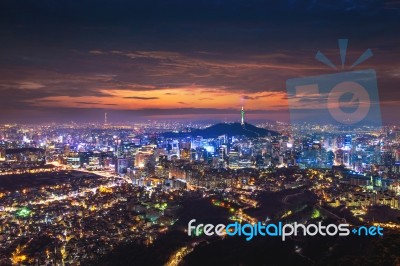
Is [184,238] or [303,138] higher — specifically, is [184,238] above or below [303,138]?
below

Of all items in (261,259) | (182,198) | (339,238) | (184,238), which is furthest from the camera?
(182,198)

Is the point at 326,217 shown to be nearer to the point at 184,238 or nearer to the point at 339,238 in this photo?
the point at 339,238

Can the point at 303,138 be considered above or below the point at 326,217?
above

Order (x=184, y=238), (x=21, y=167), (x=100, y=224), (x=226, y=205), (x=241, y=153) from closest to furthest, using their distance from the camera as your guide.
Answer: (x=184, y=238), (x=100, y=224), (x=226, y=205), (x=21, y=167), (x=241, y=153)

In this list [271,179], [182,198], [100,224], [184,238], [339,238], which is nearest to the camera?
[339,238]

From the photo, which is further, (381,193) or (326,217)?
(381,193)

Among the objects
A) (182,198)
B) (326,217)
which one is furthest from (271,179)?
(326,217)

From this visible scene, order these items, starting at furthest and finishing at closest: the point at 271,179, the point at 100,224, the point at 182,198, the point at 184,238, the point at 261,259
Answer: the point at 271,179
the point at 182,198
the point at 100,224
the point at 184,238
the point at 261,259

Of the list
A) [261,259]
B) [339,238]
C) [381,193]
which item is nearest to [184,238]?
[261,259]

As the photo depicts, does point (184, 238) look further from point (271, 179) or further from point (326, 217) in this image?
point (271, 179)
